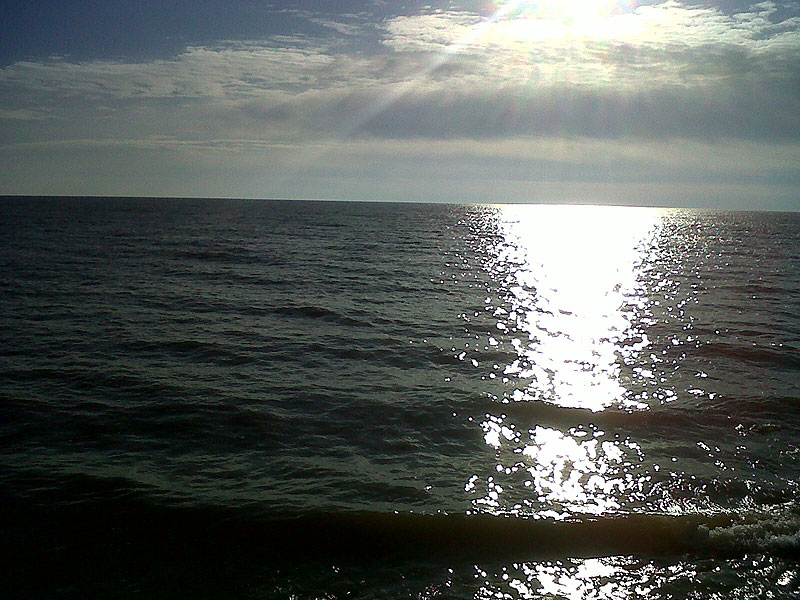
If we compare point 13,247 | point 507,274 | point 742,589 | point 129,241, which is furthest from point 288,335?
point 129,241

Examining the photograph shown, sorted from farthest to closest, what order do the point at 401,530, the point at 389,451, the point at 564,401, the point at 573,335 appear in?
the point at 573,335 < the point at 564,401 < the point at 389,451 < the point at 401,530

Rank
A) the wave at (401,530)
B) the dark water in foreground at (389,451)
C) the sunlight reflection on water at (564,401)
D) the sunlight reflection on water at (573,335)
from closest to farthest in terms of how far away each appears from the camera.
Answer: the dark water in foreground at (389,451) → the wave at (401,530) → the sunlight reflection on water at (564,401) → the sunlight reflection on water at (573,335)

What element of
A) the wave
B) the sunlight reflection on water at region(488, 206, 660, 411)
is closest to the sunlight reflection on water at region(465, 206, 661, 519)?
the sunlight reflection on water at region(488, 206, 660, 411)

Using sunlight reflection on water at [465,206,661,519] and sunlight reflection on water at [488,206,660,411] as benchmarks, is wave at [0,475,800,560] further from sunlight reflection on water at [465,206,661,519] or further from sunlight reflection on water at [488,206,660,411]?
sunlight reflection on water at [488,206,660,411]

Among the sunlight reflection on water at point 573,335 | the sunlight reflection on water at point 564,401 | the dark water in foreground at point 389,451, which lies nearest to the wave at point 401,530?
the dark water in foreground at point 389,451

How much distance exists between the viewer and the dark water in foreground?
8.40m

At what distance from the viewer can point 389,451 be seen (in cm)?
1209

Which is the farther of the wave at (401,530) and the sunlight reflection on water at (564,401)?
the sunlight reflection on water at (564,401)

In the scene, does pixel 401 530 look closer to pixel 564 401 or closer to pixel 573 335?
pixel 564 401

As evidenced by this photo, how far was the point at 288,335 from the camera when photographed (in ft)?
69.7

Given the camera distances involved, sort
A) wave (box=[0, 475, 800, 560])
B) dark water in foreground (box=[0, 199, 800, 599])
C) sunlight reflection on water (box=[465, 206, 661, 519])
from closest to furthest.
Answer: dark water in foreground (box=[0, 199, 800, 599]) < wave (box=[0, 475, 800, 560]) < sunlight reflection on water (box=[465, 206, 661, 519])

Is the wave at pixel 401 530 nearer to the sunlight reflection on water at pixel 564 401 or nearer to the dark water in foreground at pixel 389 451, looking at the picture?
the dark water in foreground at pixel 389 451

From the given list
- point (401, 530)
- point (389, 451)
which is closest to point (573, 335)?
point (389, 451)

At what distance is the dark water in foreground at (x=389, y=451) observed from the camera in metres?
8.40
